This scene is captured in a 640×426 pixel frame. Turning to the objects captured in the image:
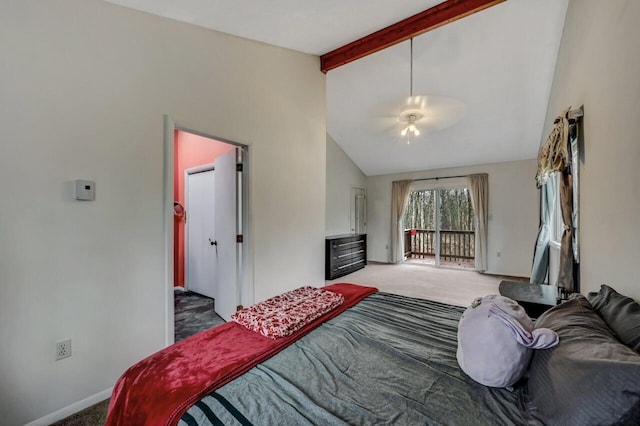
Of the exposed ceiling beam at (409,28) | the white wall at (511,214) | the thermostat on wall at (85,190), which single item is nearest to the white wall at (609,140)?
the exposed ceiling beam at (409,28)

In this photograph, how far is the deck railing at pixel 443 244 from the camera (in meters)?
6.04

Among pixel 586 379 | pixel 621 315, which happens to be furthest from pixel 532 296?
pixel 586 379

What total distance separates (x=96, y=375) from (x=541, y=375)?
8.09ft

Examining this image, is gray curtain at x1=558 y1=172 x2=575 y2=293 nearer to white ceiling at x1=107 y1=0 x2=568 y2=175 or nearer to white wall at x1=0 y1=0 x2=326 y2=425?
white ceiling at x1=107 y1=0 x2=568 y2=175

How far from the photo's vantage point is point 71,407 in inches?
65.5

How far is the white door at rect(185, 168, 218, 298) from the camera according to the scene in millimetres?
3861

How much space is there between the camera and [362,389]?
98 cm

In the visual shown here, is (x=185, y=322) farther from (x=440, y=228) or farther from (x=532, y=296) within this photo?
(x=440, y=228)

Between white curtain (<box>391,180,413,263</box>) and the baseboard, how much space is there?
19.4ft

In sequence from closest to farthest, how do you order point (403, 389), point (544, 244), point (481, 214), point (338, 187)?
point (403, 389) < point (544, 244) < point (481, 214) < point (338, 187)

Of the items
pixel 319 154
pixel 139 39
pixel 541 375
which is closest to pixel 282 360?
pixel 541 375

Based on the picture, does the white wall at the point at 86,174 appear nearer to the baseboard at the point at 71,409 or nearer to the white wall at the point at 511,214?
the baseboard at the point at 71,409

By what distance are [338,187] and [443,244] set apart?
9.31ft

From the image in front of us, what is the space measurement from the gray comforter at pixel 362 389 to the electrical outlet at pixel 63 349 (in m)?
1.42
